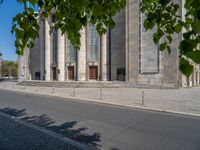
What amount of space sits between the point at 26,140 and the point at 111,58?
39.1 m

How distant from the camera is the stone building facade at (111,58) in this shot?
114ft

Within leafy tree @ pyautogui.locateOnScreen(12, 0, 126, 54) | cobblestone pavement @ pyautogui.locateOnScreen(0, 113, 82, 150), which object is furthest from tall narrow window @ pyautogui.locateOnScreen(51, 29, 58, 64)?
leafy tree @ pyautogui.locateOnScreen(12, 0, 126, 54)

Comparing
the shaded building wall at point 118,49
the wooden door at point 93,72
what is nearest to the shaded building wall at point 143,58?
the shaded building wall at point 118,49

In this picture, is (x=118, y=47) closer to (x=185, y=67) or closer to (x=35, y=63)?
(x=35, y=63)

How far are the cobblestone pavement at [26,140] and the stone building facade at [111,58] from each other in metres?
21.9

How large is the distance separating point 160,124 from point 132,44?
29409mm

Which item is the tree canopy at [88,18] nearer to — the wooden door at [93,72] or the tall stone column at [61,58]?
the wooden door at [93,72]

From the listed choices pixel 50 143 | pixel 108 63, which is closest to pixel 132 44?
pixel 108 63

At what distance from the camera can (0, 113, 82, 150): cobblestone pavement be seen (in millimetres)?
6555

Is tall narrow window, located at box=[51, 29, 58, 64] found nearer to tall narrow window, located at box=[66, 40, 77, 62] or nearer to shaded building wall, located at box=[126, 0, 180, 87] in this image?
tall narrow window, located at box=[66, 40, 77, 62]

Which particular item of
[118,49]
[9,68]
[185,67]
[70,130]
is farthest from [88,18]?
[9,68]

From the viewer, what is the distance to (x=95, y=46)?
47.4 metres

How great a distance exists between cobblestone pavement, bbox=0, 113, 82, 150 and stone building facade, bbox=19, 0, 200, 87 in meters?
21.9

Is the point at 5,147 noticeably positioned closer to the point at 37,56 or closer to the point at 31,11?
the point at 31,11
